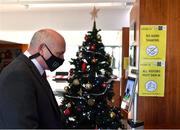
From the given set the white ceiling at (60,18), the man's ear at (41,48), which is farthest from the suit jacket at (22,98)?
the white ceiling at (60,18)

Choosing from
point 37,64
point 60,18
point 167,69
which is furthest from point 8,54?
point 37,64

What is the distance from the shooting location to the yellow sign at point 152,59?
3.65 m

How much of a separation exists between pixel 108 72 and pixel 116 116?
1.92ft

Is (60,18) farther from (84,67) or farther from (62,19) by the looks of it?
(84,67)

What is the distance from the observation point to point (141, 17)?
365 centimetres

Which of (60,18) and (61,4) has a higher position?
(61,4)

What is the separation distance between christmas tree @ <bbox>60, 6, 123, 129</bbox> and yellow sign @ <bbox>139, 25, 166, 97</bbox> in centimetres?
45

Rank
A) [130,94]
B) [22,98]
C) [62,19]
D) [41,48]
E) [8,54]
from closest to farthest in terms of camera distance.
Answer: [22,98] → [41,48] → [130,94] → [62,19] → [8,54]

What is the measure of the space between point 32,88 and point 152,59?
7.44 feet

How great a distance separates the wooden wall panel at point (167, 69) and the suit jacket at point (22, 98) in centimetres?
211

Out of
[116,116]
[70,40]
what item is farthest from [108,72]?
[70,40]

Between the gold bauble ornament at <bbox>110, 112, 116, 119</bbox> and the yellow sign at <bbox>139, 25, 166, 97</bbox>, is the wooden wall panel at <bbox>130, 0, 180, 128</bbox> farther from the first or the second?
the gold bauble ornament at <bbox>110, 112, 116, 119</bbox>

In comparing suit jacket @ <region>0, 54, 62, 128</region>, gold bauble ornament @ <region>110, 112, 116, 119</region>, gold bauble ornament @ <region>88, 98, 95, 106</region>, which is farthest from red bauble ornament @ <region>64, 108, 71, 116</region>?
suit jacket @ <region>0, 54, 62, 128</region>

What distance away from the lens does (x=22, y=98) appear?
166 centimetres
